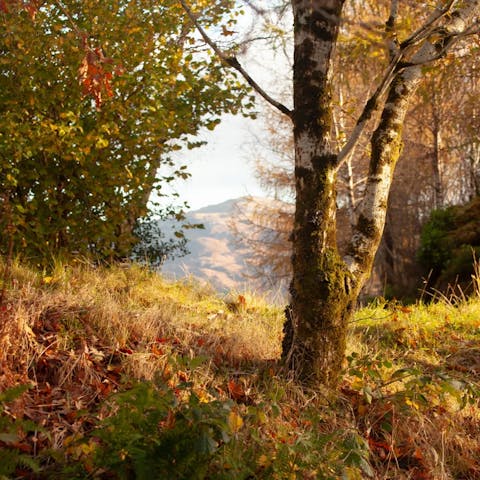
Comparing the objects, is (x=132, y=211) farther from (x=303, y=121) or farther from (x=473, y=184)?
(x=473, y=184)

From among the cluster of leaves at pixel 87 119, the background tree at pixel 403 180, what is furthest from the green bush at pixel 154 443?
the background tree at pixel 403 180

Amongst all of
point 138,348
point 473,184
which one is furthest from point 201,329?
point 473,184

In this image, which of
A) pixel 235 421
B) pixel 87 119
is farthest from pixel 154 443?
pixel 87 119

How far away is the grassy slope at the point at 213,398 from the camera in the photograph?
235 centimetres

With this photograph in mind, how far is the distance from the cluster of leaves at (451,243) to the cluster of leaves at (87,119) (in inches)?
249

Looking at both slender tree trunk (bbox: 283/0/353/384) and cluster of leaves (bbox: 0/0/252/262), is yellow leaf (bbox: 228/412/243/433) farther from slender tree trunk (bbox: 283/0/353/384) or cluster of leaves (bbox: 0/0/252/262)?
cluster of leaves (bbox: 0/0/252/262)

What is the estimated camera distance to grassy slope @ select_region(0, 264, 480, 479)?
2.35 m

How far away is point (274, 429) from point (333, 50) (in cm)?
257

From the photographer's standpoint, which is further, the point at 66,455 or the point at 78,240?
the point at 78,240

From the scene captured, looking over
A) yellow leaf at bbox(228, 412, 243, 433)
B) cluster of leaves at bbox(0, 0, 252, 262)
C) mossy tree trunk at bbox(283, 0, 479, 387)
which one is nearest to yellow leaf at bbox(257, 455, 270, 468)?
yellow leaf at bbox(228, 412, 243, 433)

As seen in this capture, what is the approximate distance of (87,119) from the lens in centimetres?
608

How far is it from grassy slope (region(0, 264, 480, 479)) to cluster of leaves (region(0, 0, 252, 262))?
1434 millimetres

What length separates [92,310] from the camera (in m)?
3.93

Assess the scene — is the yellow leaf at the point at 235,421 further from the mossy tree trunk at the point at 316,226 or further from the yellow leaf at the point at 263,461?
the mossy tree trunk at the point at 316,226
